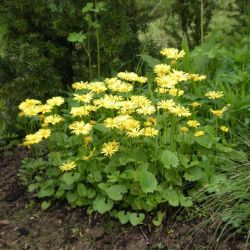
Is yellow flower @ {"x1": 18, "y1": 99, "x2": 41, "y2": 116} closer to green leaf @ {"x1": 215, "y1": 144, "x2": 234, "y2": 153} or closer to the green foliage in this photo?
the green foliage

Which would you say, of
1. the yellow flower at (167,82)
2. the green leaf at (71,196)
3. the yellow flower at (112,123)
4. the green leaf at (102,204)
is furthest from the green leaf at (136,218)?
the yellow flower at (167,82)

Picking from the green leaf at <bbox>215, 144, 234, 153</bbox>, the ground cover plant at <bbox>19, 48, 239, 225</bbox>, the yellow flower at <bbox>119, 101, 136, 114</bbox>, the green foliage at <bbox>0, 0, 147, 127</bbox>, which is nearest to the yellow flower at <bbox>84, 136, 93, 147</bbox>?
the ground cover plant at <bbox>19, 48, 239, 225</bbox>

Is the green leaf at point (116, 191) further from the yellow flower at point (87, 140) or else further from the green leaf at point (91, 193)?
the yellow flower at point (87, 140)

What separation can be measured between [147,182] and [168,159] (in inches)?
6.3

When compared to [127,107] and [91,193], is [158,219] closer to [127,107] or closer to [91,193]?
[91,193]

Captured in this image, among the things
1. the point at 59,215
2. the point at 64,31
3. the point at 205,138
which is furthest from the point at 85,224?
the point at 64,31

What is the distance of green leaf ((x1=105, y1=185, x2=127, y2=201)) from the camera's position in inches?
107

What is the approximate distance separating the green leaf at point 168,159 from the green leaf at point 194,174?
0.40 feet

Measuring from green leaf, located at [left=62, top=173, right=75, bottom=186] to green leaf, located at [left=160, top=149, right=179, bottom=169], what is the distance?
0.47 meters

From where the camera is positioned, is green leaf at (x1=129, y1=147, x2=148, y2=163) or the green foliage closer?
green leaf at (x1=129, y1=147, x2=148, y2=163)

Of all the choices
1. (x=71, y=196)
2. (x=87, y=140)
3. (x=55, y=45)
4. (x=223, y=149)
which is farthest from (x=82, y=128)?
(x=55, y=45)

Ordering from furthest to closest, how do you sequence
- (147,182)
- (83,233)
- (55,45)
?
1. (55,45)
2. (83,233)
3. (147,182)

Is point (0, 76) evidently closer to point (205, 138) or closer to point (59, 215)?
point (59, 215)

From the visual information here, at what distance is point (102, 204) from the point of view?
2.79 m
